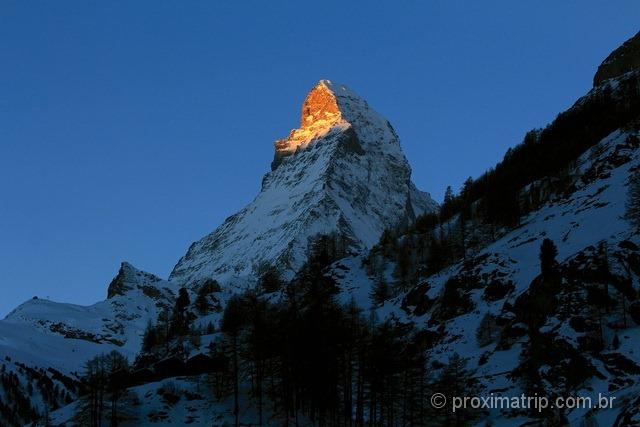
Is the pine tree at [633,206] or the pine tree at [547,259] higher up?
the pine tree at [633,206]

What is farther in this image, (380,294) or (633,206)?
(380,294)

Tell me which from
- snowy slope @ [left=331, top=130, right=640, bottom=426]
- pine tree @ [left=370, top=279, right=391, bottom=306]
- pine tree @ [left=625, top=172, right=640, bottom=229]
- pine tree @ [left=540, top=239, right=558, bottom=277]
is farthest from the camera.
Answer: pine tree @ [left=370, top=279, right=391, bottom=306]

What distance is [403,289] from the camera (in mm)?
152500

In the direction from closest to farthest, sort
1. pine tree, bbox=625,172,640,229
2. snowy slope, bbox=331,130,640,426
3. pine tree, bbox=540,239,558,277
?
snowy slope, bbox=331,130,640,426, pine tree, bbox=540,239,558,277, pine tree, bbox=625,172,640,229

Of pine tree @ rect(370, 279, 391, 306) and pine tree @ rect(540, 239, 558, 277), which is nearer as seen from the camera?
pine tree @ rect(540, 239, 558, 277)

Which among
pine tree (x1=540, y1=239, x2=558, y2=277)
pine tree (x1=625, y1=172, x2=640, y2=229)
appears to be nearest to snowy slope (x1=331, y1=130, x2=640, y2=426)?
pine tree (x1=625, y1=172, x2=640, y2=229)

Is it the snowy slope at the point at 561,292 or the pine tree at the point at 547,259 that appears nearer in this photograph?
the snowy slope at the point at 561,292

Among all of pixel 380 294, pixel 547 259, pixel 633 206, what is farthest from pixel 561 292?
pixel 380 294

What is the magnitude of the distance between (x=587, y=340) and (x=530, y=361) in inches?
252

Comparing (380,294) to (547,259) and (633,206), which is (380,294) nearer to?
(547,259)

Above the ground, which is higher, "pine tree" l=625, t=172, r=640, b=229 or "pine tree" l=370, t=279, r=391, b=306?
"pine tree" l=625, t=172, r=640, b=229

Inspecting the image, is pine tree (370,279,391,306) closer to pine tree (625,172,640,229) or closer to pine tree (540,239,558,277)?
pine tree (540,239,558,277)

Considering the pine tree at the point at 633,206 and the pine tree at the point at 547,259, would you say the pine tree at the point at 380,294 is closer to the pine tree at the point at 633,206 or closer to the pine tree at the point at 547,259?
the pine tree at the point at 547,259

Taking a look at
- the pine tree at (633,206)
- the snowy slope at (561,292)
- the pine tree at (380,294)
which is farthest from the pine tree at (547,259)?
the pine tree at (380,294)
